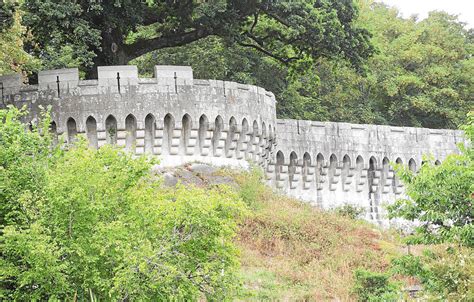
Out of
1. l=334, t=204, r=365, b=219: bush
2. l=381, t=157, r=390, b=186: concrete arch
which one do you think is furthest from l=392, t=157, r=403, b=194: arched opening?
l=334, t=204, r=365, b=219: bush

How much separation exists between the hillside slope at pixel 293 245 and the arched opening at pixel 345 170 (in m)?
4.76

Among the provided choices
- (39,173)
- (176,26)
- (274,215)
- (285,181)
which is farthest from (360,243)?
(39,173)

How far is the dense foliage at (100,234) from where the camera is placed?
21.1 m

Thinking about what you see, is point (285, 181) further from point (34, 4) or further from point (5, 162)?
point (5, 162)

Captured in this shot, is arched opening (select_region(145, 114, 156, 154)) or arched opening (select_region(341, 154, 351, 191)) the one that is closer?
arched opening (select_region(145, 114, 156, 154))

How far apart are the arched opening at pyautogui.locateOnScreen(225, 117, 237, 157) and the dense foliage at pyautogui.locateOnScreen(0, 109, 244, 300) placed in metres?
11.8

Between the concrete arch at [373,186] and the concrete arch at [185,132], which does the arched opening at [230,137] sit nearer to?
the concrete arch at [185,132]

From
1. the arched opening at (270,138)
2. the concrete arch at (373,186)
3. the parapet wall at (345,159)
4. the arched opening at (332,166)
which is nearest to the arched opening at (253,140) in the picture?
the arched opening at (270,138)

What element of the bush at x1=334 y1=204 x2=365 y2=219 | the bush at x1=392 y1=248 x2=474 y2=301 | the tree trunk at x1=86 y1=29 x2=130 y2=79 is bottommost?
the bush at x1=334 y1=204 x2=365 y2=219

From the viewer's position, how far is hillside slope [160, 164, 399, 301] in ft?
94.3

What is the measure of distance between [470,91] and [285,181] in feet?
64.1

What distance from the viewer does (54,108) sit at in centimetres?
3334

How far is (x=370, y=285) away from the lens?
90.7ft

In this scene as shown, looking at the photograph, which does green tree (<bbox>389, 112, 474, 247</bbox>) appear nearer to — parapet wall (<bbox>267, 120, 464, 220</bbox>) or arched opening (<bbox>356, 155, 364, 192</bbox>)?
parapet wall (<bbox>267, 120, 464, 220</bbox>)
